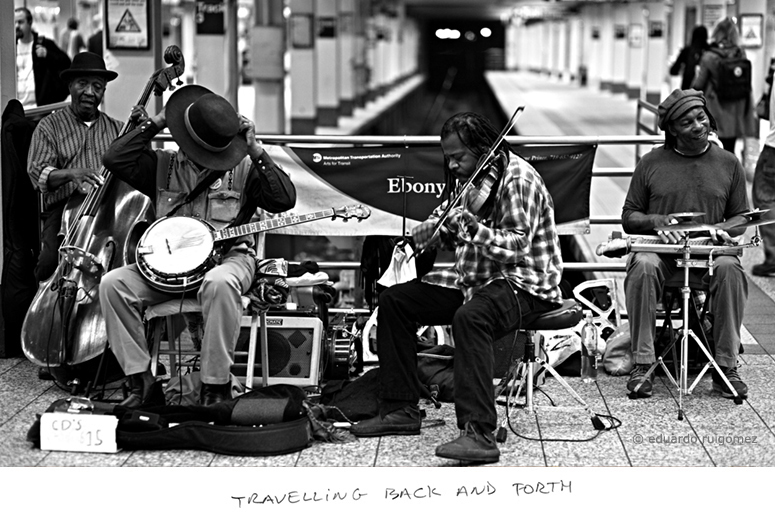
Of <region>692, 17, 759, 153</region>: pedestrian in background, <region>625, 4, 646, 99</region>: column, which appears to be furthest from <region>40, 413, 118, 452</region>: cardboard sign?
<region>625, 4, 646, 99</region>: column

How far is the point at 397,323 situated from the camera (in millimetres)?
5578

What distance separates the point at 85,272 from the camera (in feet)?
20.8

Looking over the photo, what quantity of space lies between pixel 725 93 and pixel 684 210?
5.54 metres

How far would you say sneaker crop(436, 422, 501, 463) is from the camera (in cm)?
514

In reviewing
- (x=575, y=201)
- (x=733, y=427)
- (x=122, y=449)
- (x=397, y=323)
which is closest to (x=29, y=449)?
(x=122, y=449)

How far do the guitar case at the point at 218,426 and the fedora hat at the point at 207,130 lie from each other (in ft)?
3.77

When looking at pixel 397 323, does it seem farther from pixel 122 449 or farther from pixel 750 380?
pixel 750 380

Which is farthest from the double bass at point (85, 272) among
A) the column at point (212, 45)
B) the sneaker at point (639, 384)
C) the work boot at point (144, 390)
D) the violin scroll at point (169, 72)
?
the column at point (212, 45)

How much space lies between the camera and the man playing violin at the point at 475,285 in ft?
17.2

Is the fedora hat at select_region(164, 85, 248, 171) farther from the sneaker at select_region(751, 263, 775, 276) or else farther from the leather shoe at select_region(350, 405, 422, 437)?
the sneaker at select_region(751, 263, 775, 276)

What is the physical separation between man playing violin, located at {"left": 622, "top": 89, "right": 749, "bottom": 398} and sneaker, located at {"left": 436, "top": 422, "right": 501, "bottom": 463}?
131cm

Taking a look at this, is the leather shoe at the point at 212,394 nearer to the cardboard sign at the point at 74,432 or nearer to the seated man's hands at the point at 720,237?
the cardboard sign at the point at 74,432
